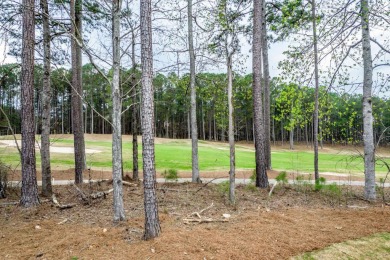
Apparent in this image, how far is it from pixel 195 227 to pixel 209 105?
3091 centimetres

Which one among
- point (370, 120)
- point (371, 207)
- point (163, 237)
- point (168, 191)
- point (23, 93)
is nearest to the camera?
point (163, 237)

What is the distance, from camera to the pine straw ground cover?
12.4 feet

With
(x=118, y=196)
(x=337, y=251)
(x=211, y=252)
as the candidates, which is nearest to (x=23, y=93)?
(x=118, y=196)

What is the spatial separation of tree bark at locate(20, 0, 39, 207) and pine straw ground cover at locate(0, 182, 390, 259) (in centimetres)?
41

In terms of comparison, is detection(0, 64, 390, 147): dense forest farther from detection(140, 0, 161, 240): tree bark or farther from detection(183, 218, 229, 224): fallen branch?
detection(183, 218, 229, 224): fallen branch

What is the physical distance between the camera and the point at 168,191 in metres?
7.88

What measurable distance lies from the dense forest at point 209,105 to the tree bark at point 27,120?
78 cm

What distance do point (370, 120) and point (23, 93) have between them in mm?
8698

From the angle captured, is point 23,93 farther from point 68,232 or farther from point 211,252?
point 211,252

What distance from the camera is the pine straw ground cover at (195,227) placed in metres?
3.77

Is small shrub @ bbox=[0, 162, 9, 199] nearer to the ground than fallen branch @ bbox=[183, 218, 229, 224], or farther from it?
farther from it

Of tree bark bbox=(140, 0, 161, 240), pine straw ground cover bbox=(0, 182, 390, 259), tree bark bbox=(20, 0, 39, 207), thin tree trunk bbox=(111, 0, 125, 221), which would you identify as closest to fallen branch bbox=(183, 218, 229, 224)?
pine straw ground cover bbox=(0, 182, 390, 259)

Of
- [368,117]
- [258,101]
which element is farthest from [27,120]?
[368,117]

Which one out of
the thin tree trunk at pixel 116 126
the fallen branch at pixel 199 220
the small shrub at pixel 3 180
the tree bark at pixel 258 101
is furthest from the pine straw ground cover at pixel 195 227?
the tree bark at pixel 258 101
